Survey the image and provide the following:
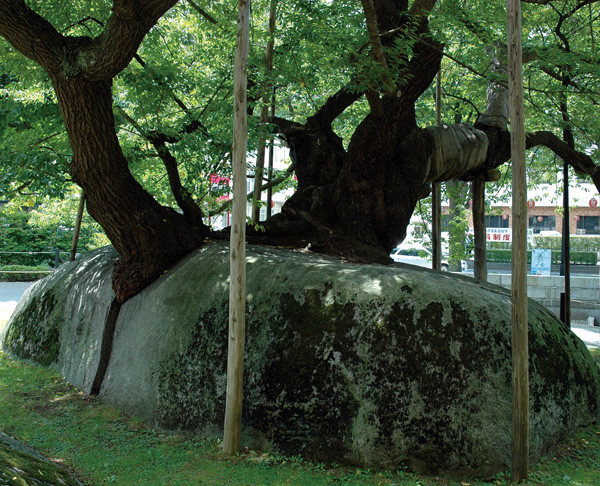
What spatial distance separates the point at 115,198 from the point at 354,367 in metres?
3.91

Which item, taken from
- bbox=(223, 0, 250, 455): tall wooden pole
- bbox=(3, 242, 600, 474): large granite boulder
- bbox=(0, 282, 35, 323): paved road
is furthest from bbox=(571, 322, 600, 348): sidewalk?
bbox=(0, 282, 35, 323): paved road

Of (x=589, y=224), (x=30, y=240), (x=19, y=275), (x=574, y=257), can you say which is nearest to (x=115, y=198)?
(x=19, y=275)

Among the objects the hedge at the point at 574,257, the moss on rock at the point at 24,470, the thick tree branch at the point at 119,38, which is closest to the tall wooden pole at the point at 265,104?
the thick tree branch at the point at 119,38

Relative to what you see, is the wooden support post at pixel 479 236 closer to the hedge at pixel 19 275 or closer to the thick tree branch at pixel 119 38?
the thick tree branch at pixel 119 38

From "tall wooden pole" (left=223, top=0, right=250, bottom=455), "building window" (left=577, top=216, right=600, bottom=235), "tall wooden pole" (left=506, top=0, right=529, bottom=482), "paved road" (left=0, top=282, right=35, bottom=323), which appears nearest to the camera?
"tall wooden pole" (left=506, top=0, right=529, bottom=482)

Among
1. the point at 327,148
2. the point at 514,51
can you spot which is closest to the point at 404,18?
the point at 327,148

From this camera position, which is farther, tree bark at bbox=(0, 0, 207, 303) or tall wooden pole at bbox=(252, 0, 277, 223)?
tall wooden pole at bbox=(252, 0, 277, 223)

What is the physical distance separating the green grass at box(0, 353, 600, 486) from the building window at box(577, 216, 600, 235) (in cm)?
3682

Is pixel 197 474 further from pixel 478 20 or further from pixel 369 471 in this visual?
pixel 478 20

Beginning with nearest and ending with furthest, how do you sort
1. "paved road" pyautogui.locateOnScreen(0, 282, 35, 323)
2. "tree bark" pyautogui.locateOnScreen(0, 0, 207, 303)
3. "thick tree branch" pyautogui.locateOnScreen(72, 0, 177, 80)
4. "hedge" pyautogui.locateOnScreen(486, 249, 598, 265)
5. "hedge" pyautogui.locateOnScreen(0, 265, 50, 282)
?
"thick tree branch" pyautogui.locateOnScreen(72, 0, 177, 80), "tree bark" pyautogui.locateOnScreen(0, 0, 207, 303), "paved road" pyautogui.locateOnScreen(0, 282, 35, 323), "hedge" pyautogui.locateOnScreen(0, 265, 50, 282), "hedge" pyautogui.locateOnScreen(486, 249, 598, 265)

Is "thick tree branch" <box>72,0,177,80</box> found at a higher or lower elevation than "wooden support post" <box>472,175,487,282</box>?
higher

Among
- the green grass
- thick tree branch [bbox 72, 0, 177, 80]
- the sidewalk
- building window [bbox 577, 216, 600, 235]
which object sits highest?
thick tree branch [bbox 72, 0, 177, 80]

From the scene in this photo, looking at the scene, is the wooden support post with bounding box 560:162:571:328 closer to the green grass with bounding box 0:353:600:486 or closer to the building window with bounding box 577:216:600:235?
the green grass with bounding box 0:353:600:486

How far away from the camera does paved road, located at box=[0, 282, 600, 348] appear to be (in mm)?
13219
